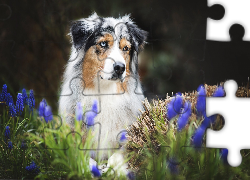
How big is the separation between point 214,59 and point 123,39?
3.25 ft

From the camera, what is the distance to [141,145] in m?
2.48

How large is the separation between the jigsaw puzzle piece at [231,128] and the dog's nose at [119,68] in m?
0.84

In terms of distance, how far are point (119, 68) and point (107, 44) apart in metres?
0.24

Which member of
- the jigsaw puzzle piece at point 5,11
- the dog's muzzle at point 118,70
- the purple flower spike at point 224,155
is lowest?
the purple flower spike at point 224,155

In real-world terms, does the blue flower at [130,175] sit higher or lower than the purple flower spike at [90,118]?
lower

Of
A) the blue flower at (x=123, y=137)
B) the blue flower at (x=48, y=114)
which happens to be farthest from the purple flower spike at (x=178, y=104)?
the blue flower at (x=48, y=114)

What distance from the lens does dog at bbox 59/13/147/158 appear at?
262 cm

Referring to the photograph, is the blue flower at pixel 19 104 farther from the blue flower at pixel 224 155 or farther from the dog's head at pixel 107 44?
the blue flower at pixel 224 155

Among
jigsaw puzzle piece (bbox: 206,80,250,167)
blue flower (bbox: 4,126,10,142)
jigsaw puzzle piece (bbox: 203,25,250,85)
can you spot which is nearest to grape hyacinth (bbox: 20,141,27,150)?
blue flower (bbox: 4,126,10,142)

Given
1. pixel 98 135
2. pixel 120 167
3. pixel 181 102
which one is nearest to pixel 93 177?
pixel 120 167

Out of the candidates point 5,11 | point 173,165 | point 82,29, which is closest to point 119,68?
point 82,29

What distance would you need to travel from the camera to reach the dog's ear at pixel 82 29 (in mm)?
2693

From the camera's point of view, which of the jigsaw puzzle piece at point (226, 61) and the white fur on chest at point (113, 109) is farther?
the jigsaw puzzle piece at point (226, 61)

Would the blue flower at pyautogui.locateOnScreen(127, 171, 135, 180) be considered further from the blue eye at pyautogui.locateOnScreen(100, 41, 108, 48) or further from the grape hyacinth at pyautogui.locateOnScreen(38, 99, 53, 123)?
the blue eye at pyautogui.locateOnScreen(100, 41, 108, 48)
